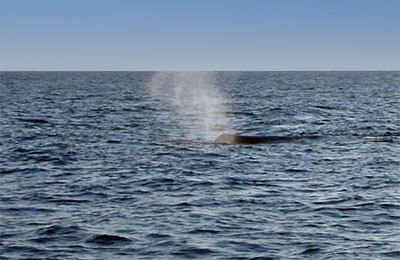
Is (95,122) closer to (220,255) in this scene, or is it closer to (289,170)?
(289,170)

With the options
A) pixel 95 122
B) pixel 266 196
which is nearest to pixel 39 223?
pixel 266 196

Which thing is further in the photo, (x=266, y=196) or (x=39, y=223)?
(x=266, y=196)

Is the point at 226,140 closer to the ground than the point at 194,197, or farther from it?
farther from it

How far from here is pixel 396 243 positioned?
17.3 metres

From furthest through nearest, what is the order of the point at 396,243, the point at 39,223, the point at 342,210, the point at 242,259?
the point at 342,210
the point at 39,223
the point at 396,243
the point at 242,259

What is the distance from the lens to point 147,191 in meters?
23.9

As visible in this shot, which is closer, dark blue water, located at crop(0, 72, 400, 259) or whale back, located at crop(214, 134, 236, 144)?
dark blue water, located at crop(0, 72, 400, 259)

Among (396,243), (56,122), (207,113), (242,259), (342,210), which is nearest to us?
(242,259)

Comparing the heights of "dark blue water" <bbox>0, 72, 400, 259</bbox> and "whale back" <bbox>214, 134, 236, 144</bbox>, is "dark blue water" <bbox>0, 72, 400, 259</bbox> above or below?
below

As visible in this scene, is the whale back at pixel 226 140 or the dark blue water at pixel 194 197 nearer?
the dark blue water at pixel 194 197

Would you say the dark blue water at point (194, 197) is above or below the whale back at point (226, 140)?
below

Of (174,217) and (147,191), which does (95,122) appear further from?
(174,217)

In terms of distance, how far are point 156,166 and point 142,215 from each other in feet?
29.5

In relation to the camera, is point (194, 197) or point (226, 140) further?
point (226, 140)
